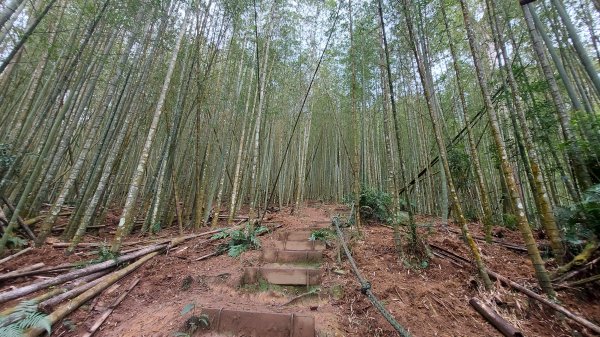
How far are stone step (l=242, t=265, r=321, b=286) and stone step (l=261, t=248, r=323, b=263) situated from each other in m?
0.30

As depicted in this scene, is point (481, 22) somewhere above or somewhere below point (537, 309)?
above

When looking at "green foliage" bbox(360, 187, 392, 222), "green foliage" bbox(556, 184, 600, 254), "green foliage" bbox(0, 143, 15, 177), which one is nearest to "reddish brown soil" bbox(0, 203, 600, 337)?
"green foliage" bbox(556, 184, 600, 254)

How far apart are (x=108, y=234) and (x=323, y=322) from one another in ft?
13.5

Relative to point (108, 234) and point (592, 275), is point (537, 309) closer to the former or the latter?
point (592, 275)

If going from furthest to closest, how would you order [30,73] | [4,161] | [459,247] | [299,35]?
[299,35] → [30,73] → [4,161] → [459,247]

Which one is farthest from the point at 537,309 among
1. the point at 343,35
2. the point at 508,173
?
the point at 343,35

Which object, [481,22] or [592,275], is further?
[481,22]

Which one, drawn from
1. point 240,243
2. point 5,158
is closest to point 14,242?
point 5,158

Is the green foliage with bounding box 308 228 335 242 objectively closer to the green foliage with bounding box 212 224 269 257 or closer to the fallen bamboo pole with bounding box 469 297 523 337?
the green foliage with bounding box 212 224 269 257

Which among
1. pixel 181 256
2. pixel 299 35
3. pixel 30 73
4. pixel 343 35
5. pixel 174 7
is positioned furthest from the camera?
pixel 299 35

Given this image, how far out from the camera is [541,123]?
3.22 m

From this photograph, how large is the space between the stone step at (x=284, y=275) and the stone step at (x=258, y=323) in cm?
60

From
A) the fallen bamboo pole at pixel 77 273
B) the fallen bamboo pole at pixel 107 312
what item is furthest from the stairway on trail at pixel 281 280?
the fallen bamboo pole at pixel 77 273

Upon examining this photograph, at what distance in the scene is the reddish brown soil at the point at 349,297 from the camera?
176 cm
